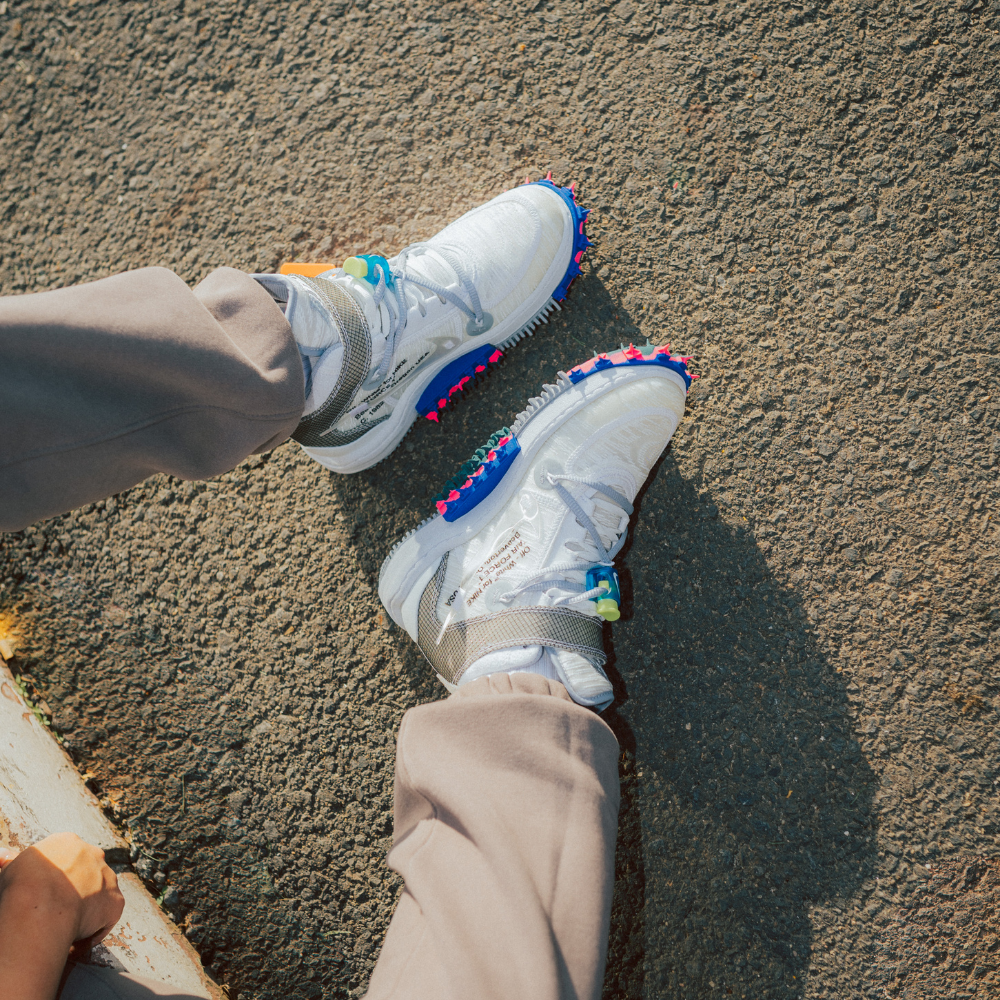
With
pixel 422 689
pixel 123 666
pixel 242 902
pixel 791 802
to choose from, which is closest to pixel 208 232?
pixel 123 666

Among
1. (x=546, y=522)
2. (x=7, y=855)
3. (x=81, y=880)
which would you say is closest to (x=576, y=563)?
(x=546, y=522)

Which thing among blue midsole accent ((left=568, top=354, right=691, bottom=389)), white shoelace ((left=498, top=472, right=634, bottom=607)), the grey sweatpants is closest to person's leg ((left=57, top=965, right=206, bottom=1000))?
the grey sweatpants

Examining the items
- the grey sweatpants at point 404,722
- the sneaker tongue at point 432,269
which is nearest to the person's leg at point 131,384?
the grey sweatpants at point 404,722

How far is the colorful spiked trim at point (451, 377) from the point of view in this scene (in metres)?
1.53

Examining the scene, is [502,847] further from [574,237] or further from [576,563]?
[574,237]

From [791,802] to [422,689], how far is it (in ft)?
2.85

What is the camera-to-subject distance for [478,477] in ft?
4.73

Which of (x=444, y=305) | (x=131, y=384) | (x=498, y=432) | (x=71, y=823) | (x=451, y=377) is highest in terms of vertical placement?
(x=131, y=384)

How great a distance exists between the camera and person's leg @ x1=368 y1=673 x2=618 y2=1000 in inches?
36.2

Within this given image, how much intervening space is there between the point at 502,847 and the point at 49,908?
76cm

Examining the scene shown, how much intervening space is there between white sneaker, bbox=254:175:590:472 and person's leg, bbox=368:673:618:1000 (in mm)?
615

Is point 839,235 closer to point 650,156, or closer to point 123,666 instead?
point 650,156

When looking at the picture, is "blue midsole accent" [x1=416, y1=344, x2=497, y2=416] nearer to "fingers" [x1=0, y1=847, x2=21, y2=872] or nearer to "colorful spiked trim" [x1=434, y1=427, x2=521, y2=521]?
"colorful spiked trim" [x1=434, y1=427, x2=521, y2=521]

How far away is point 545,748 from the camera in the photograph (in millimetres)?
1100
